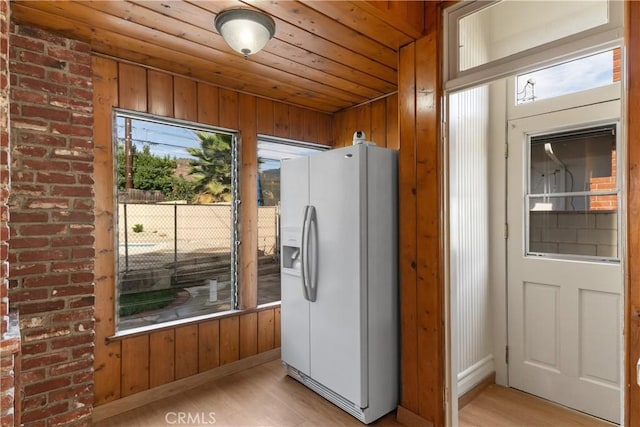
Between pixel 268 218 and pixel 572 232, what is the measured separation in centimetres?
251

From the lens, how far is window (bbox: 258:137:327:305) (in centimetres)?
341

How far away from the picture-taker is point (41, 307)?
2109 mm

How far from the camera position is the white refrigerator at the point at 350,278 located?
7.55 feet

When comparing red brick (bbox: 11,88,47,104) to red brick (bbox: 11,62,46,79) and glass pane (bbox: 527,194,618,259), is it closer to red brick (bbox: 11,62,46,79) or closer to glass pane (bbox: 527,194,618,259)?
red brick (bbox: 11,62,46,79)

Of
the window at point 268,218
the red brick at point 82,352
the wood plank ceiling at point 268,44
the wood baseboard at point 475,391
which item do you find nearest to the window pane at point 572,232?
the wood baseboard at point 475,391

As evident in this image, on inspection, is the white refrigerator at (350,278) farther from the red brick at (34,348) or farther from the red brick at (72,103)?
the red brick at (34,348)

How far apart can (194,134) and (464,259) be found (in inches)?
94.1

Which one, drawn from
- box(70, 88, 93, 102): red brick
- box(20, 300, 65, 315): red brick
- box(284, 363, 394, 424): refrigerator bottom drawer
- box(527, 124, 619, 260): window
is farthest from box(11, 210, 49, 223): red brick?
box(527, 124, 619, 260): window

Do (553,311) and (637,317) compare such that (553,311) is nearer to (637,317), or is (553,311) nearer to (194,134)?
(637,317)

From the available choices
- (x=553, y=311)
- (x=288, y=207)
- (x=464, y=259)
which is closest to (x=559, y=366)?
(x=553, y=311)

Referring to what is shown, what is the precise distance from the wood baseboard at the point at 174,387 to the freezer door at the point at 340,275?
795 millimetres

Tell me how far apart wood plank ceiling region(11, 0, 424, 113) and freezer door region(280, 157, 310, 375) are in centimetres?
76

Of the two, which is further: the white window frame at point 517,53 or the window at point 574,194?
the window at point 574,194

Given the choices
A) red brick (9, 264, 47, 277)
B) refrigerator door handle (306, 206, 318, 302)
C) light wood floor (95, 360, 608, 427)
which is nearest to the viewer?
red brick (9, 264, 47, 277)
